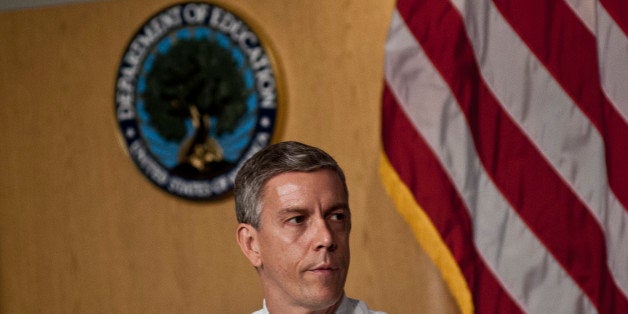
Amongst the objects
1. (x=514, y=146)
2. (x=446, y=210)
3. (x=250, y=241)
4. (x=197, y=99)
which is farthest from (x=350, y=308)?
(x=197, y=99)

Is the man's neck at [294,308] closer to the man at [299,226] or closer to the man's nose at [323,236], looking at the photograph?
the man at [299,226]

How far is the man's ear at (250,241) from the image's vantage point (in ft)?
5.68

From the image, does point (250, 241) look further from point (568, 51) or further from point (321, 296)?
point (568, 51)

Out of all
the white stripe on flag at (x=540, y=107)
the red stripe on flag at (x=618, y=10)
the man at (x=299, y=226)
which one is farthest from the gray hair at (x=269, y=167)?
the red stripe on flag at (x=618, y=10)

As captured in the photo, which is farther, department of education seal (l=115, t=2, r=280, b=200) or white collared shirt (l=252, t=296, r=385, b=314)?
department of education seal (l=115, t=2, r=280, b=200)

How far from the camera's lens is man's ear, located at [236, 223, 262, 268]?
5.68ft

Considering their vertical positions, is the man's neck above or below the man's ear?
below

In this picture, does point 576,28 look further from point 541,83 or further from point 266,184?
point 266,184

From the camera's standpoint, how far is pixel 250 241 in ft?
5.71

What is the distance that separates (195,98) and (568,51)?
4.49 ft

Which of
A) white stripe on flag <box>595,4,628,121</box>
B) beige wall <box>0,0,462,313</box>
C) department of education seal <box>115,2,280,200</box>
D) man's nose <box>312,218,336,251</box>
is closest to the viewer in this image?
man's nose <box>312,218,336,251</box>

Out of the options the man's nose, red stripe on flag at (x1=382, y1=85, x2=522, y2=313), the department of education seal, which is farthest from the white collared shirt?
the department of education seal

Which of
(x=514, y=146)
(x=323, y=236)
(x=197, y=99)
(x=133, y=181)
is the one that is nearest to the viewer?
(x=323, y=236)

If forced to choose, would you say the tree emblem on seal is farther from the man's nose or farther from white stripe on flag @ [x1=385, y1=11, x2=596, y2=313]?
the man's nose
